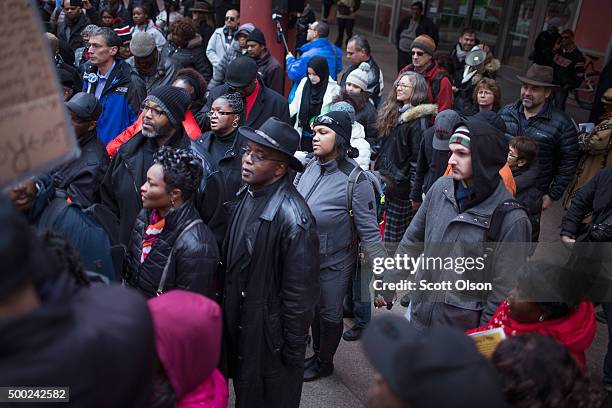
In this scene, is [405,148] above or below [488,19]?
above

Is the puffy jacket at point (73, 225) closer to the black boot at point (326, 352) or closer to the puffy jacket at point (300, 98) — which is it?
the black boot at point (326, 352)

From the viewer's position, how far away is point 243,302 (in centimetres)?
311

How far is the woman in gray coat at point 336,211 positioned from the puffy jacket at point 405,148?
4.30 feet

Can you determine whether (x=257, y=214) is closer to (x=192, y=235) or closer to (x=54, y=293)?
(x=192, y=235)

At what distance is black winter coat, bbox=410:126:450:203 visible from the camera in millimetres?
4730

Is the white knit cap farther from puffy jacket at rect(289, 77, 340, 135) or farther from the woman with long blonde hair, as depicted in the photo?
the woman with long blonde hair

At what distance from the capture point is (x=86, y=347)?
4.17ft

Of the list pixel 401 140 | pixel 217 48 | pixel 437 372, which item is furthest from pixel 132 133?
pixel 217 48

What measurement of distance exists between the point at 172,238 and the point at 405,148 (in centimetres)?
282

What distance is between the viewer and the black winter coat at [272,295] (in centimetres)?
304

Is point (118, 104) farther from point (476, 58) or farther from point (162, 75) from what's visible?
point (476, 58)

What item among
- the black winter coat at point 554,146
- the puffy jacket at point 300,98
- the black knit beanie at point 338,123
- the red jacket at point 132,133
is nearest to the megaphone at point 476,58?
the puffy jacket at point 300,98

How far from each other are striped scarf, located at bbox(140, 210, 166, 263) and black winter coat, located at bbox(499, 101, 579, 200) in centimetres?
326

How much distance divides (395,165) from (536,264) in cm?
274
